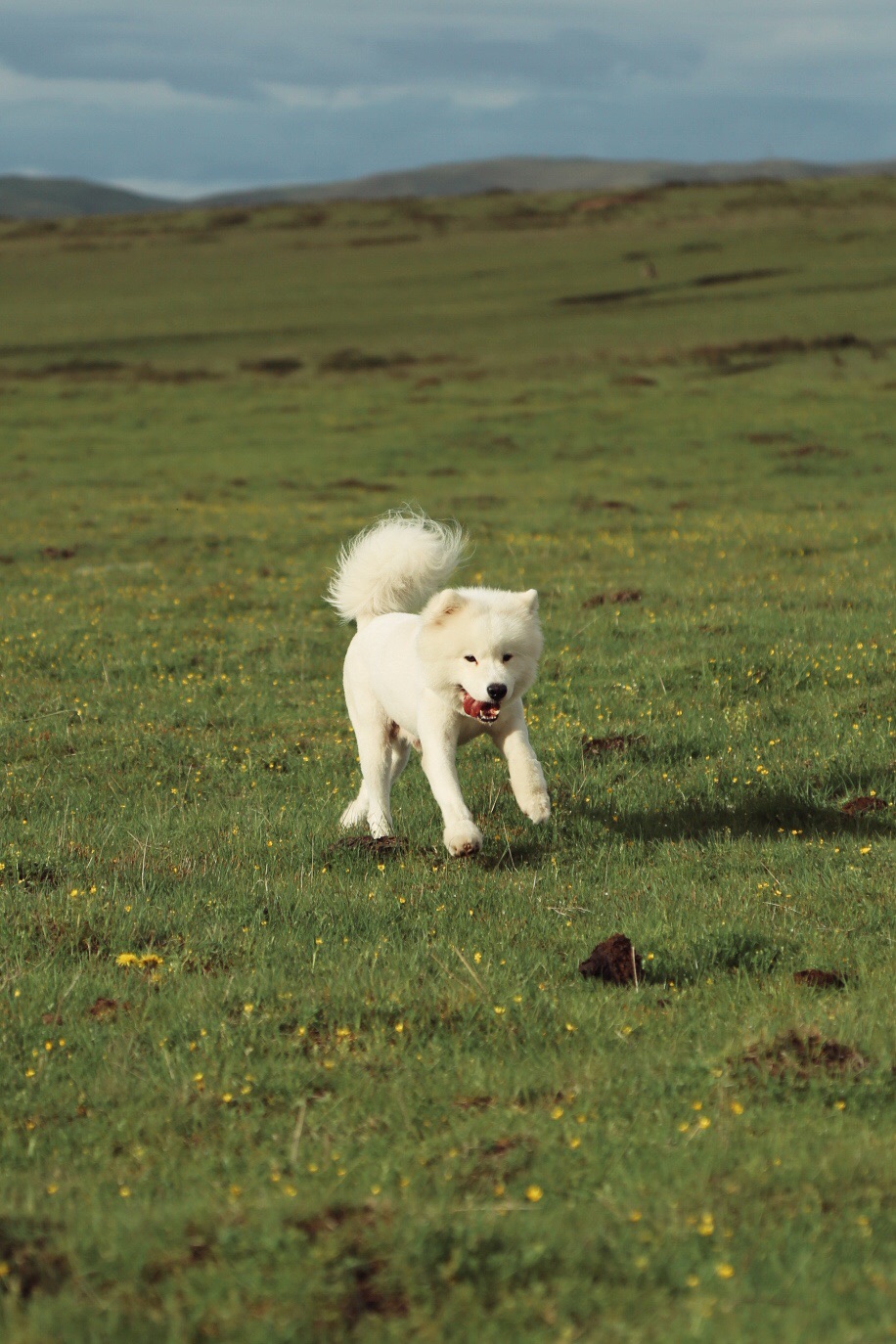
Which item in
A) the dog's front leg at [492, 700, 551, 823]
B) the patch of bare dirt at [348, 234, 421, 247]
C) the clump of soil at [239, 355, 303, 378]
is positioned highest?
the patch of bare dirt at [348, 234, 421, 247]

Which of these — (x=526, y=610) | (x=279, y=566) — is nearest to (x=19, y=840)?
(x=526, y=610)

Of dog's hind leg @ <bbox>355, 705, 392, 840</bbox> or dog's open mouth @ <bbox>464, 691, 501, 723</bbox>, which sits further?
dog's hind leg @ <bbox>355, 705, 392, 840</bbox>

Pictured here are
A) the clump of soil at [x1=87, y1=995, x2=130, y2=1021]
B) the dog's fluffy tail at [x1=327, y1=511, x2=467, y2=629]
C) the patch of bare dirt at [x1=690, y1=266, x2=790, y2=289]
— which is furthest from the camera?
the patch of bare dirt at [x1=690, y1=266, x2=790, y2=289]

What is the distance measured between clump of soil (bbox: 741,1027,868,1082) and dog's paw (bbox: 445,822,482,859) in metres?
2.54

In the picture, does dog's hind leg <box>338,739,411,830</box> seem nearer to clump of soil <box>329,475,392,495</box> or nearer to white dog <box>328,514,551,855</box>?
white dog <box>328,514,551,855</box>

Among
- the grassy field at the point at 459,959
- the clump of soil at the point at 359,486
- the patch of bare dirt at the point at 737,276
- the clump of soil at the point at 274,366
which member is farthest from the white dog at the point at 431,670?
the patch of bare dirt at the point at 737,276

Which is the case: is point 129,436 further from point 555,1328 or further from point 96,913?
point 555,1328

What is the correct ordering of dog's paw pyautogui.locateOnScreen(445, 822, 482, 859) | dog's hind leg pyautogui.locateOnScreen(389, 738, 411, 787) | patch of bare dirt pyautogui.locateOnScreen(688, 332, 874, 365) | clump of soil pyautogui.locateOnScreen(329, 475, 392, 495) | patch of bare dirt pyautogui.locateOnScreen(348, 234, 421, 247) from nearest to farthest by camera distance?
dog's paw pyautogui.locateOnScreen(445, 822, 482, 859) → dog's hind leg pyautogui.locateOnScreen(389, 738, 411, 787) → clump of soil pyautogui.locateOnScreen(329, 475, 392, 495) → patch of bare dirt pyautogui.locateOnScreen(688, 332, 874, 365) → patch of bare dirt pyautogui.locateOnScreen(348, 234, 421, 247)

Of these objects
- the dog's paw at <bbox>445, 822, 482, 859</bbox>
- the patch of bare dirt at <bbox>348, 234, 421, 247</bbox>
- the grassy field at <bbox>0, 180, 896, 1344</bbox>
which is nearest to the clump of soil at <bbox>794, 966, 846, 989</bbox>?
the grassy field at <bbox>0, 180, 896, 1344</bbox>

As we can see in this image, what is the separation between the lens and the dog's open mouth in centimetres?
794

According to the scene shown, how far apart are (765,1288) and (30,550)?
21.6 metres

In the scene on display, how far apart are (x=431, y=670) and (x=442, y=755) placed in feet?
1.71

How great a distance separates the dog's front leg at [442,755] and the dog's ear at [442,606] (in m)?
0.46

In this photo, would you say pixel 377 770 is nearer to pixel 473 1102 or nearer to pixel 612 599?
pixel 473 1102
